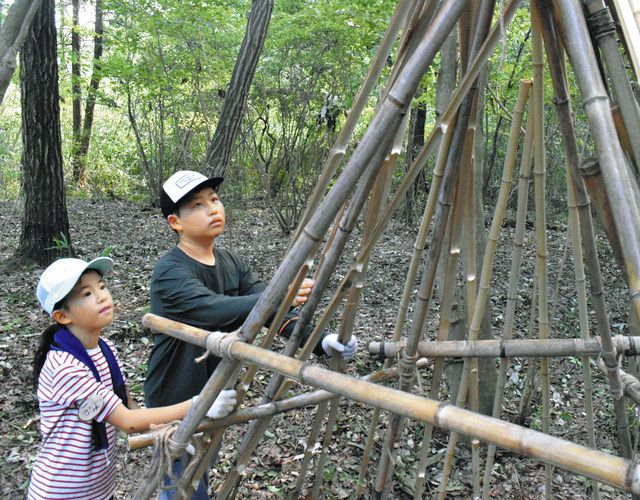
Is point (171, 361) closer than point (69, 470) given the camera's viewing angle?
No

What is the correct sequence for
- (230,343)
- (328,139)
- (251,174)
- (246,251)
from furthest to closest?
(251,174), (328,139), (246,251), (230,343)

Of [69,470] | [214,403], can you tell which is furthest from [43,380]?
[214,403]

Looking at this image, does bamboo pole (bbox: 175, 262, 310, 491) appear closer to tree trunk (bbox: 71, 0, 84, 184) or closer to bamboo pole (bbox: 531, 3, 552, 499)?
bamboo pole (bbox: 531, 3, 552, 499)

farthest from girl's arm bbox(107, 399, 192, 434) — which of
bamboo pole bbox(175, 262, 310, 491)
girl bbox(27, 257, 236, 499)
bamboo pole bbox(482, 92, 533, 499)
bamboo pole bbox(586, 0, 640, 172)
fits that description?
bamboo pole bbox(586, 0, 640, 172)

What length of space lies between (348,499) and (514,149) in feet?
6.04

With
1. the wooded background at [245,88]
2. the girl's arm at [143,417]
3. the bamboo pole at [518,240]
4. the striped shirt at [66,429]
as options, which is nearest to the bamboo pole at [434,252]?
the bamboo pole at [518,240]

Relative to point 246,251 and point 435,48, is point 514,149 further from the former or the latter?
point 246,251

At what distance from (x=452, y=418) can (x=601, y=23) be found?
901 mm

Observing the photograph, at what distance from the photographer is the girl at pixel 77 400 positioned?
1.63 meters

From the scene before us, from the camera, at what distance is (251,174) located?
7117 mm

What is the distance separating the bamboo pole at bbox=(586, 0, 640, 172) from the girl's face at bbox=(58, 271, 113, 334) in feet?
5.07

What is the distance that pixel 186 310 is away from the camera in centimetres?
178

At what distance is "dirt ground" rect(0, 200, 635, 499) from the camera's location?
9.14 ft

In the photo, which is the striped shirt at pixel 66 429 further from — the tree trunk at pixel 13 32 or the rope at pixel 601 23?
the rope at pixel 601 23
